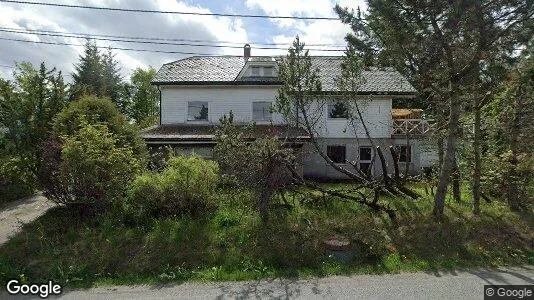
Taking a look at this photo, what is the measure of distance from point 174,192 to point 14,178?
813 centimetres

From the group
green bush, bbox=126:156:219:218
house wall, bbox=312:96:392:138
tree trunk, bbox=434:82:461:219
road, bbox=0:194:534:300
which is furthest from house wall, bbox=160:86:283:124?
road, bbox=0:194:534:300

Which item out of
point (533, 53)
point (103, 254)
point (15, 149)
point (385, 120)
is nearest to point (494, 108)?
point (533, 53)

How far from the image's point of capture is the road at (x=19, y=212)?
8.38m

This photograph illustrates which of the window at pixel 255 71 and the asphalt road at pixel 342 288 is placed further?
the window at pixel 255 71

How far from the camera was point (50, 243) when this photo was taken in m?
7.10

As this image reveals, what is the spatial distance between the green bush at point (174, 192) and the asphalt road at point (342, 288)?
2.78 meters

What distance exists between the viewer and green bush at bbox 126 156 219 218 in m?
8.33

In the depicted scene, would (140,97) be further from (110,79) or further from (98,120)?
(98,120)

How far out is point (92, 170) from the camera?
7.79 meters

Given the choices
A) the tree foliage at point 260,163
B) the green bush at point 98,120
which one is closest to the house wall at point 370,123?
the tree foliage at point 260,163

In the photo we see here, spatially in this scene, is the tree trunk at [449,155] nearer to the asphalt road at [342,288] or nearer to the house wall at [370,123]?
the asphalt road at [342,288]

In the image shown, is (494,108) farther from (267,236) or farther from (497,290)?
(267,236)

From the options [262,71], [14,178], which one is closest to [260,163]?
[14,178]

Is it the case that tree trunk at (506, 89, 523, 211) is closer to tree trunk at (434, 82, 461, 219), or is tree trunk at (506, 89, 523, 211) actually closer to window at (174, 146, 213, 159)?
tree trunk at (434, 82, 461, 219)
